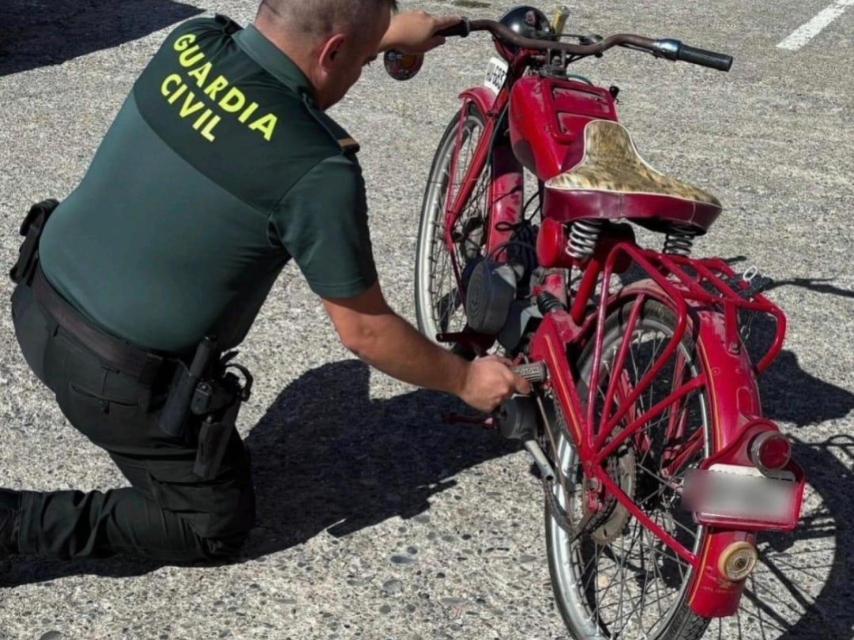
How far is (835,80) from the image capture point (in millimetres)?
8477

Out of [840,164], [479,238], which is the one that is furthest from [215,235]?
[840,164]

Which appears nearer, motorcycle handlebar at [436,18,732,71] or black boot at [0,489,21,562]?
black boot at [0,489,21,562]

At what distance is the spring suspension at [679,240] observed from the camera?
3.31m

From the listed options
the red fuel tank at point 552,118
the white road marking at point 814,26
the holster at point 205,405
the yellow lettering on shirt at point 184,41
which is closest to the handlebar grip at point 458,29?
the red fuel tank at point 552,118

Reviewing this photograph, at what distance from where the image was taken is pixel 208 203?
3188 millimetres

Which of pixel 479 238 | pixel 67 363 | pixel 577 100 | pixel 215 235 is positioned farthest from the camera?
pixel 479 238

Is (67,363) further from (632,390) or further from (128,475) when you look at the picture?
(632,390)

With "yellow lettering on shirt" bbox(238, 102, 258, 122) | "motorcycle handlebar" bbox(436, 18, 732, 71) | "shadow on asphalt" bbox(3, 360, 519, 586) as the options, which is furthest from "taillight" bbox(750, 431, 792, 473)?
"shadow on asphalt" bbox(3, 360, 519, 586)

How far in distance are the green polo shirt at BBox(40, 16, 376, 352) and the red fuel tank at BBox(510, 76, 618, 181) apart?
690 millimetres

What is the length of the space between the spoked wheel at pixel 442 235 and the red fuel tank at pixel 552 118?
0.74 meters

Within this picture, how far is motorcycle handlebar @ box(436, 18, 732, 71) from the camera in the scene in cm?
362

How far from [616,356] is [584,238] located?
1.03 feet

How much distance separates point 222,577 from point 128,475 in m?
0.37

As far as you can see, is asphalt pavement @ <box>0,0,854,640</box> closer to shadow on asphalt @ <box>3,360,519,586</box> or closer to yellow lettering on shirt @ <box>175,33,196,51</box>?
shadow on asphalt @ <box>3,360,519,586</box>
